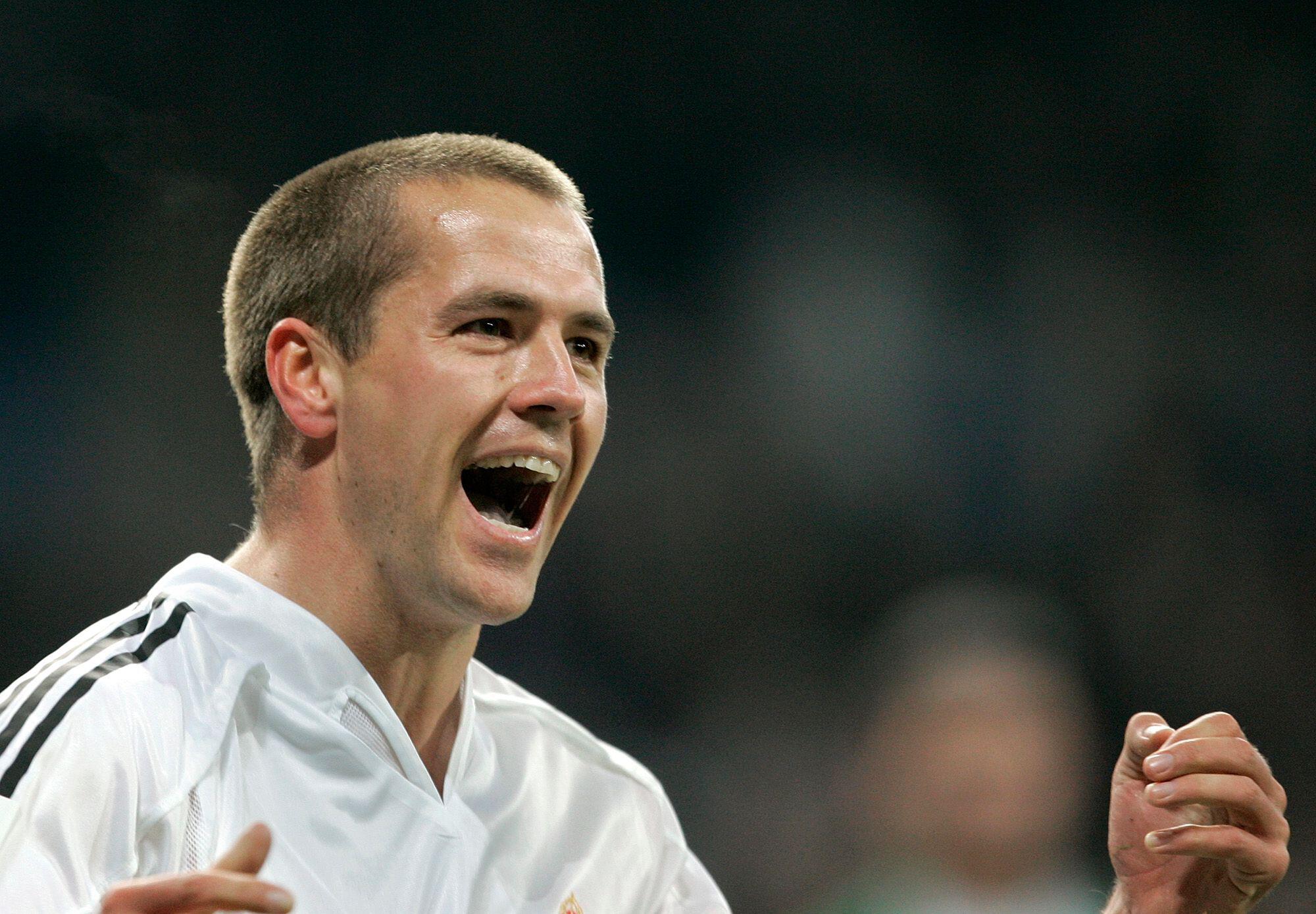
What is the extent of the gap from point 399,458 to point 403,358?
0.13 meters

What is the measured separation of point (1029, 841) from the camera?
2598 millimetres

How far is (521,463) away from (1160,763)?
0.86 metres

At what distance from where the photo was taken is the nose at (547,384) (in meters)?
Answer: 1.67

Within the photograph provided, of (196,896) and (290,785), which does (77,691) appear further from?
(196,896)

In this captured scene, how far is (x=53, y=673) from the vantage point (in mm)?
1397

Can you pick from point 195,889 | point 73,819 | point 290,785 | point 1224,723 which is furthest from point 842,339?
point 195,889

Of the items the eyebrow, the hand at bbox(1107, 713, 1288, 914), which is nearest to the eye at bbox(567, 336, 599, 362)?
the eyebrow

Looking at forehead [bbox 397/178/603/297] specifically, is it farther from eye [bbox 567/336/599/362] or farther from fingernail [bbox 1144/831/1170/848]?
fingernail [bbox 1144/831/1170/848]

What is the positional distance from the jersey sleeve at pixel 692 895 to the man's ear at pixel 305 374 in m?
0.87

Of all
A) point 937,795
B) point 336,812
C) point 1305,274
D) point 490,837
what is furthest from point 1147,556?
point 336,812

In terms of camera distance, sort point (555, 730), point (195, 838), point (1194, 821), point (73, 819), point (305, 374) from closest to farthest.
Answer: point (73, 819) → point (195, 838) → point (1194, 821) → point (305, 374) → point (555, 730)

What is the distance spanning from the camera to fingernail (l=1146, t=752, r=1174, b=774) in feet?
4.91

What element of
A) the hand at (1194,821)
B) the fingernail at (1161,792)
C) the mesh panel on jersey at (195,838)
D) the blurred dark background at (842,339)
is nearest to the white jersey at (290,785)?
the mesh panel on jersey at (195,838)

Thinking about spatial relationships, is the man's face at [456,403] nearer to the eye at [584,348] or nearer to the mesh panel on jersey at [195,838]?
the eye at [584,348]
